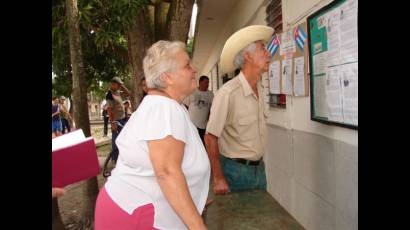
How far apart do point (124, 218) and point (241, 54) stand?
1.71 m

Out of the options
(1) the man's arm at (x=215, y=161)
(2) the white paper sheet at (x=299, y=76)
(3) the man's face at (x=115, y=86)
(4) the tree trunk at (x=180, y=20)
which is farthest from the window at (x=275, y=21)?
(3) the man's face at (x=115, y=86)

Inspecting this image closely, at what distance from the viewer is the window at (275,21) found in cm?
483

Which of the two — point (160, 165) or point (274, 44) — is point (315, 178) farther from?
point (160, 165)

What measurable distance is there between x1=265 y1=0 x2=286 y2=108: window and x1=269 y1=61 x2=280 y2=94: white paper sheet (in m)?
0.08

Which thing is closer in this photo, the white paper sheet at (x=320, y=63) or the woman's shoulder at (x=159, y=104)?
the woman's shoulder at (x=159, y=104)

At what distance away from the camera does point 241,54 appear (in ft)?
9.73

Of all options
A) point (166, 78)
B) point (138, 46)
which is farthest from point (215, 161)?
point (138, 46)

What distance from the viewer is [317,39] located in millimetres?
3207

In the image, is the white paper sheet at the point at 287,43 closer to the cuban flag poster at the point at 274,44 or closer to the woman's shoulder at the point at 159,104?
the cuban flag poster at the point at 274,44

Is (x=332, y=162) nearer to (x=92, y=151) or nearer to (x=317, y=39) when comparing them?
(x=317, y=39)
